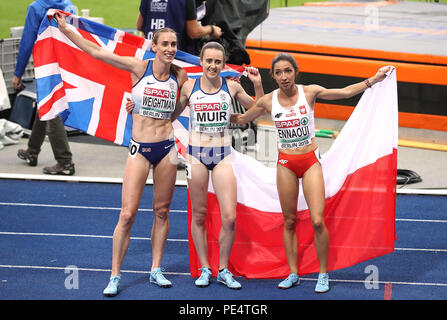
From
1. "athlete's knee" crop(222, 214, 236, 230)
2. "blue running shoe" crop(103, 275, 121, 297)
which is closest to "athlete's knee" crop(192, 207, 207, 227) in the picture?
"athlete's knee" crop(222, 214, 236, 230)

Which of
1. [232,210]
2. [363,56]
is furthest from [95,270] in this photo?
[363,56]

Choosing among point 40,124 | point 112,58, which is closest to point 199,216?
point 112,58

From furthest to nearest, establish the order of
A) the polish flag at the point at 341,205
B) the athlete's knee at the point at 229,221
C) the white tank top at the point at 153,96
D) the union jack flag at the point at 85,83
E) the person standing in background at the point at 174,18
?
the person standing in background at the point at 174,18
the union jack flag at the point at 85,83
the polish flag at the point at 341,205
the athlete's knee at the point at 229,221
the white tank top at the point at 153,96

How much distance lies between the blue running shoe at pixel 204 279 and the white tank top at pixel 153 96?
1240 mm

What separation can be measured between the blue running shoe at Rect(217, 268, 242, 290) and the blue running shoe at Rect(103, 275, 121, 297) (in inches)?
31.1

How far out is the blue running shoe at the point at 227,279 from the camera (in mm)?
5992

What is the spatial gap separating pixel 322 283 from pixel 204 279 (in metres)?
0.90

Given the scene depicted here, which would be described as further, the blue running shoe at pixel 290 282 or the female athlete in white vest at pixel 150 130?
the blue running shoe at pixel 290 282

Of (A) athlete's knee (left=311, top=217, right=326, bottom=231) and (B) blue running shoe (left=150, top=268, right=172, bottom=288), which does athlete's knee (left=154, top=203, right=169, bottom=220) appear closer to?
(B) blue running shoe (left=150, top=268, right=172, bottom=288)

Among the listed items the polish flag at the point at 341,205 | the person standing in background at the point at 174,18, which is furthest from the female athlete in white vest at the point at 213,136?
the person standing in background at the point at 174,18

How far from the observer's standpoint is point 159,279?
6035 mm

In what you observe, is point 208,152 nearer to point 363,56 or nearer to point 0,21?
point 363,56

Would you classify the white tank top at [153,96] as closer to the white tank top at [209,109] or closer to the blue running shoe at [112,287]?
the white tank top at [209,109]

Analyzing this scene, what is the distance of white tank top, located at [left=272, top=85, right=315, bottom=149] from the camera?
5.81 metres
